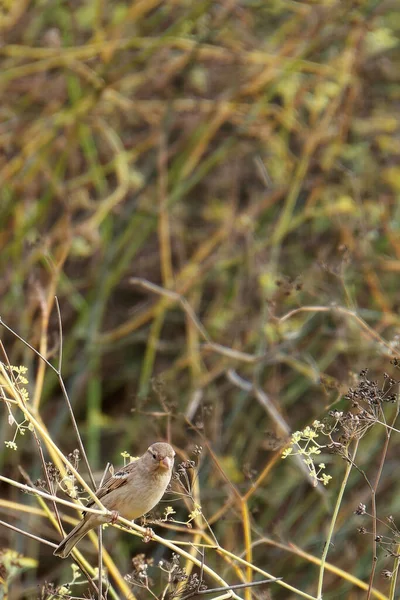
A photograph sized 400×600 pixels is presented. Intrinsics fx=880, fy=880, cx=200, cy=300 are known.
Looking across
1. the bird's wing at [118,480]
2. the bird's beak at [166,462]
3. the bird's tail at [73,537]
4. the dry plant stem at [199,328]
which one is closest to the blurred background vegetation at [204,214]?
the dry plant stem at [199,328]

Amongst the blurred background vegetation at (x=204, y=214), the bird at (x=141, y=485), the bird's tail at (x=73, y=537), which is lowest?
the blurred background vegetation at (x=204, y=214)

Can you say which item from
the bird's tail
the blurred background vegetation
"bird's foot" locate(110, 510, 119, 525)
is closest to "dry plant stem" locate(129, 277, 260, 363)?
the blurred background vegetation

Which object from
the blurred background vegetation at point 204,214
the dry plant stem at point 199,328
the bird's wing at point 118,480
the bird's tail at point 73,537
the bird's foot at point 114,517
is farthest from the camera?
the blurred background vegetation at point 204,214

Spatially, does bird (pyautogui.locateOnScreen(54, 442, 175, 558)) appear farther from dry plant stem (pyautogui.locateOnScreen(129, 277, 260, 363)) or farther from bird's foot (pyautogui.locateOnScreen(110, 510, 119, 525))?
dry plant stem (pyautogui.locateOnScreen(129, 277, 260, 363))

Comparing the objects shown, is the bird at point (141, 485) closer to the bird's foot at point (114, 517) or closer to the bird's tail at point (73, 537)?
the bird's tail at point (73, 537)

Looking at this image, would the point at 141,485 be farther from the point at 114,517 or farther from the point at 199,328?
the point at 199,328

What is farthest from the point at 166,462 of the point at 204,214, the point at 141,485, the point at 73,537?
the point at 204,214
